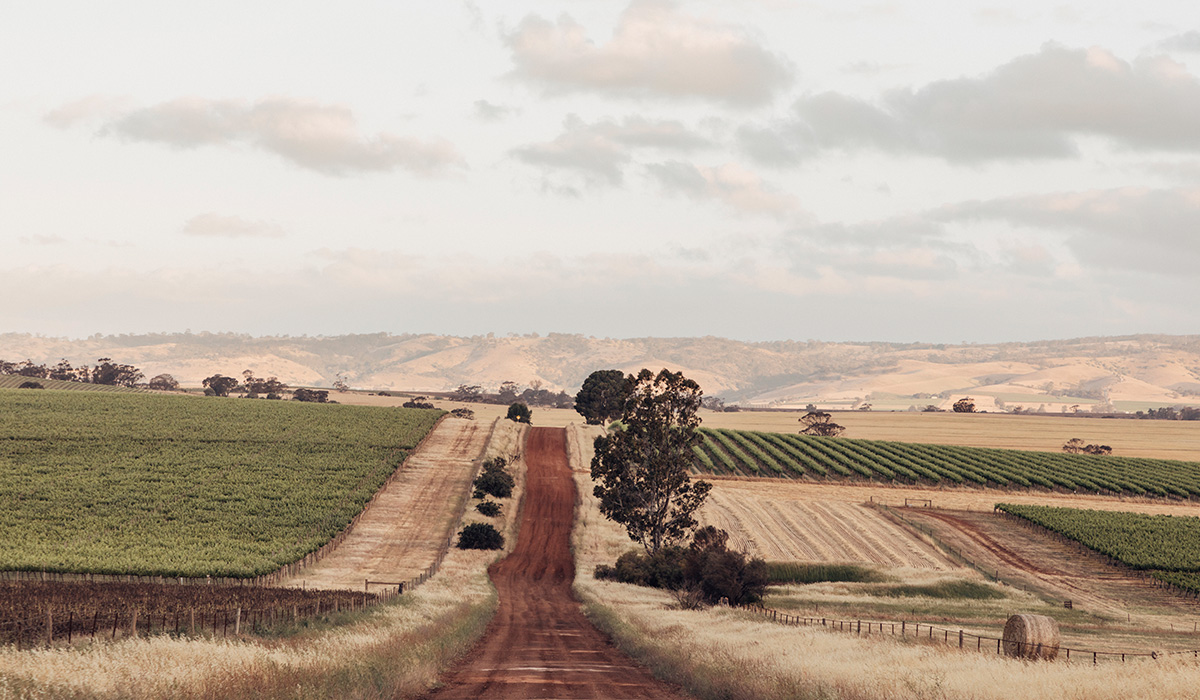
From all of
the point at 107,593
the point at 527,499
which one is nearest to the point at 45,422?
the point at 527,499

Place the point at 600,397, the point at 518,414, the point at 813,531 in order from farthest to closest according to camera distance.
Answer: the point at 518,414 → the point at 600,397 → the point at 813,531

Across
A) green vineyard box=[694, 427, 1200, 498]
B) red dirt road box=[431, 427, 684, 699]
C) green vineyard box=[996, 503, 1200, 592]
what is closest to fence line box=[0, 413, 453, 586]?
red dirt road box=[431, 427, 684, 699]

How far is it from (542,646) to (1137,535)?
60689mm

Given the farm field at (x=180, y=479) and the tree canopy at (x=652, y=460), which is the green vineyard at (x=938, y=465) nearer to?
the farm field at (x=180, y=479)

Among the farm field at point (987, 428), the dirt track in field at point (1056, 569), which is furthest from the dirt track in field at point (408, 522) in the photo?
the farm field at point (987, 428)

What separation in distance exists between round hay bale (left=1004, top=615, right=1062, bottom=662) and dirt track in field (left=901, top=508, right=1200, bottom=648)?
19.1m

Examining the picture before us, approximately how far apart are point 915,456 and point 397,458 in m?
66.0

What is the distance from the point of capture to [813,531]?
223 feet

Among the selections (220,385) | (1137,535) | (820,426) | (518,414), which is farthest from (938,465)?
(220,385)

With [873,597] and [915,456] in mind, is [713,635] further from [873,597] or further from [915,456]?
[915,456]

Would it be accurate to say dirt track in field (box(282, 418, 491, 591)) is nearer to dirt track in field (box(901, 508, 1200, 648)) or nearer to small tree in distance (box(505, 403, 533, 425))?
small tree in distance (box(505, 403, 533, 425))

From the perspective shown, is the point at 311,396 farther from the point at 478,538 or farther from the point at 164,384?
the point at 478,538

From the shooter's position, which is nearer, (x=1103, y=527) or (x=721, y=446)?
(x=1103, y=527)

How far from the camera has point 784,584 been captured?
180 feet
